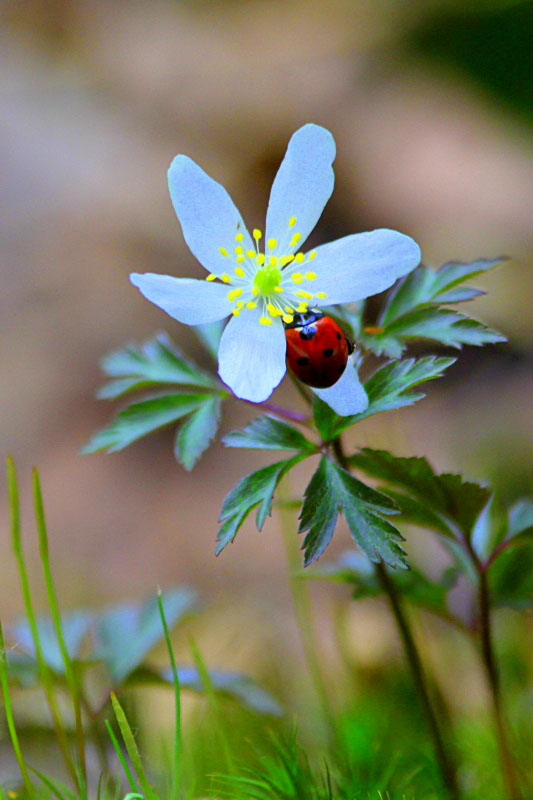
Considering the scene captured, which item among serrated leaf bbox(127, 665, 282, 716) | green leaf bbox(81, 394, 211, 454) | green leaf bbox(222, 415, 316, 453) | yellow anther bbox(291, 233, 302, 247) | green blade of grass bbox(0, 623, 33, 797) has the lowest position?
serrated leaf bbox(127, 665, 282, 716)

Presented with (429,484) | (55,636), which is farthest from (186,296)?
(55,636)

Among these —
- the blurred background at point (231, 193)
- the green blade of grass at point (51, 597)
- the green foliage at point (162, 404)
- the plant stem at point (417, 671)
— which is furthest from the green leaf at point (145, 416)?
the blurred background at point (231, 193)

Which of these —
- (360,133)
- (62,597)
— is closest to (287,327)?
(62,597)

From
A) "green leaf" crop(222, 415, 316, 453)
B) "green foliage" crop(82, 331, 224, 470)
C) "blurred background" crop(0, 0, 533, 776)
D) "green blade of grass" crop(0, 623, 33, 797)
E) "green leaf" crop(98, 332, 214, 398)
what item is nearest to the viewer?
"green blade of grass" crop(0, 623, 33, 797)

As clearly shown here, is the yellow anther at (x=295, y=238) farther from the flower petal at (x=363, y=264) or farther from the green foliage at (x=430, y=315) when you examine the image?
the green foliage at (x=430, y=315)

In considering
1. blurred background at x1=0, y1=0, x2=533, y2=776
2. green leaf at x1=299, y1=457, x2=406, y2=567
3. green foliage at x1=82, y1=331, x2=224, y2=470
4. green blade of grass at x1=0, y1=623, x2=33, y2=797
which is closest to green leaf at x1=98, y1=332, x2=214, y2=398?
green foliage at x1=82, y1=331, x2=224, y2=470

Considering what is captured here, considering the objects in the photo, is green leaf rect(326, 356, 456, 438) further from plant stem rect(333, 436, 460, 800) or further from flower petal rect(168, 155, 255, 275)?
flower petal rect(168, 155, 255, 275)

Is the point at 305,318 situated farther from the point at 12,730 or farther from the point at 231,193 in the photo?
the point at 231,193
